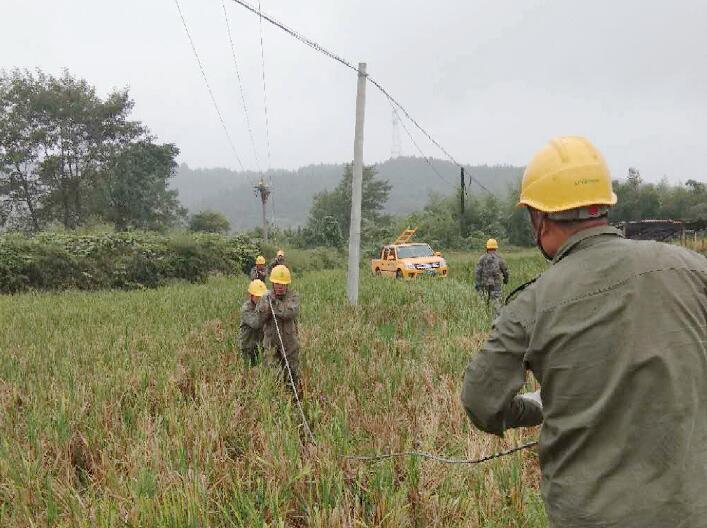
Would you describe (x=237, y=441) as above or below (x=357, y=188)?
below

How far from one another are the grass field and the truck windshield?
40.1 ft

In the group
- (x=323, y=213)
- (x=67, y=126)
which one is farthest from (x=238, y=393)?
(x=323, y=213)

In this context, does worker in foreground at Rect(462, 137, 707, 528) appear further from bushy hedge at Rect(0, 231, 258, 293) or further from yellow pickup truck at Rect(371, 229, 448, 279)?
bushy hedge at Rect(0, 231, 258, 293)

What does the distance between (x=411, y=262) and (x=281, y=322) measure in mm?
13744

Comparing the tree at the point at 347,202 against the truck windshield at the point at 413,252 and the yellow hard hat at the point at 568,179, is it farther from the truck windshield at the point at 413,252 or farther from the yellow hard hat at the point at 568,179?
the yellow hard hat at the point at 568,179

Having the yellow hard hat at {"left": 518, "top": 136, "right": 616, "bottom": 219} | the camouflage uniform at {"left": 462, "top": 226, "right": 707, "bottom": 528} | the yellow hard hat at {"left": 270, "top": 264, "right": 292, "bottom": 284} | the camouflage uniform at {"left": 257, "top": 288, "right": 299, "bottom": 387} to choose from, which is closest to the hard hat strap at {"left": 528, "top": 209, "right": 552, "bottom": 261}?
the yellow hard hat at {"left": 518, "top": 136, "right": 616, "bottom": 219}

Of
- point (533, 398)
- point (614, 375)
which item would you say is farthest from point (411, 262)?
point (614, 375)

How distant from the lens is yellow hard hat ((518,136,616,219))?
161cm

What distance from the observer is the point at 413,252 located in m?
20.4

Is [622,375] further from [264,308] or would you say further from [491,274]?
[491,274]

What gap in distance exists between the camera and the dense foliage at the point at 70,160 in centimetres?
3966

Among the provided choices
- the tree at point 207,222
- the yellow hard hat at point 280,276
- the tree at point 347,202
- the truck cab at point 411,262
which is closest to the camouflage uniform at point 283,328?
the yellow hard hat at point 280,276

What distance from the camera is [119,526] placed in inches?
106

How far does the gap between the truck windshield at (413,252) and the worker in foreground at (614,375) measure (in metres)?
18.7
